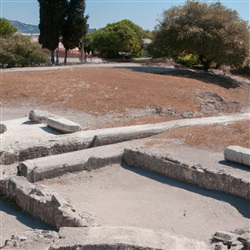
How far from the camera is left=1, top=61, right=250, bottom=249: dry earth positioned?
9.04 m

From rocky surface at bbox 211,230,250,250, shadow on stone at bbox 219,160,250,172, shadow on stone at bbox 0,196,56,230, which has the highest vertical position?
rocky surface at bbox 211,230,250,250

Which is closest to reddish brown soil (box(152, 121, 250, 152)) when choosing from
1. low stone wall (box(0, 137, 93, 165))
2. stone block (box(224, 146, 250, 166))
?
stone block (box(224, 146, 250, 166))

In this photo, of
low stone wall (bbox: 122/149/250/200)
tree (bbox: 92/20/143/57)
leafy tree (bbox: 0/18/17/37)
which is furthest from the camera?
leafy tree (bbox: 0/18/17/37)

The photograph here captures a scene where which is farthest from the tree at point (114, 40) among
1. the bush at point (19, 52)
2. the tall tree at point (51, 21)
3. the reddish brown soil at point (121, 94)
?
the reddish brown soil at point (121, 94)

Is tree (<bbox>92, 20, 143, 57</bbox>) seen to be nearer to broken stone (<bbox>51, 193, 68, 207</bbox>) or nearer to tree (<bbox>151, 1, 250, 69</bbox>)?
tree (<bbox>151, 1, 250, 69</bbox>)

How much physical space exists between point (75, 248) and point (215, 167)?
537cm

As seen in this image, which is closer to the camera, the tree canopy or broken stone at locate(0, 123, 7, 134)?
broken stone at locate(0, 123, 7, 134)

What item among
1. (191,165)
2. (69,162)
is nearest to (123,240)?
(191,165)

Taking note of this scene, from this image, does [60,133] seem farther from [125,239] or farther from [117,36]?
A: [117,36]

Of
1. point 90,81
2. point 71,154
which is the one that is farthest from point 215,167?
point 90,81

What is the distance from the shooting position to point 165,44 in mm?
27406

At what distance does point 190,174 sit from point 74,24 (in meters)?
26.0

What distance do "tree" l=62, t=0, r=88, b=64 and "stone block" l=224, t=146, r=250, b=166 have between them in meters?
25.6

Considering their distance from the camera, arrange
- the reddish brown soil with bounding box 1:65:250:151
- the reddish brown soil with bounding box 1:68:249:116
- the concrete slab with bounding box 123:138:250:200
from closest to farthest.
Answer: the concrete slab with bounding box 123:138:250:200, the reddish brown soil with bounding box 1:65:250:151, the reddish brown soil with bounding box 1:68:249:116
